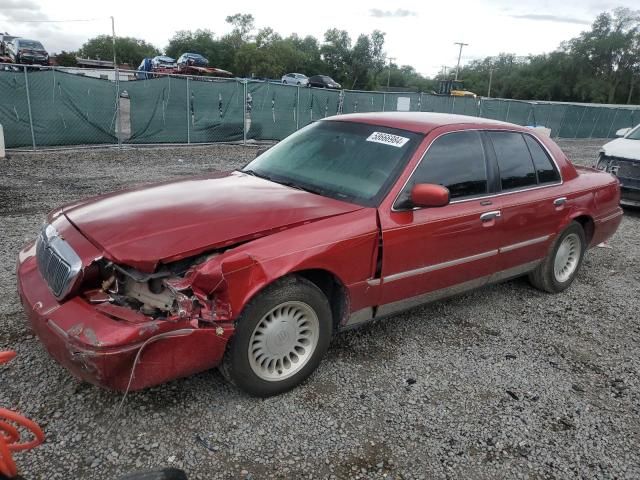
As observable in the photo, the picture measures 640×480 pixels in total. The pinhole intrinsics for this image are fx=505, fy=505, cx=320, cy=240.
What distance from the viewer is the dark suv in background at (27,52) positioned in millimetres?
31484

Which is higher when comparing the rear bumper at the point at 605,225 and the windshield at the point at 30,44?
the windshield at the point at 30,44

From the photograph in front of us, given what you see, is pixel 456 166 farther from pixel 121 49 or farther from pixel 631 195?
pixel 121 49

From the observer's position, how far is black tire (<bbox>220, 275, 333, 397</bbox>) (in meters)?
2.74

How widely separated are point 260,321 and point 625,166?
27.4 feet

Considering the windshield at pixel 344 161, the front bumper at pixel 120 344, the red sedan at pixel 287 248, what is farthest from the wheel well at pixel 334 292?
the front bumper at pixel 120 344

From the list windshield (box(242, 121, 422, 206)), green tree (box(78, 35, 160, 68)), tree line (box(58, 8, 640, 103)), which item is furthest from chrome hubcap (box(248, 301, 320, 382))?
green tree (box(78, 35, 160, 68))

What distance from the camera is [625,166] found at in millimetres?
8758

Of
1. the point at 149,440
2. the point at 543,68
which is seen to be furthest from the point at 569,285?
the point at 543,68

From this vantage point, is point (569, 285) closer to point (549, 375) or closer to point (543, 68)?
point (549, 375)

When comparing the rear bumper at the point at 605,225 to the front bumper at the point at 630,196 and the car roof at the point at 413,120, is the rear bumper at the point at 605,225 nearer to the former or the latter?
the car roof at the point at 413,120

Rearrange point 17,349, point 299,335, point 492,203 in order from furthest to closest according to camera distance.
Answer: point 492,203
point 17,349
point 299,335

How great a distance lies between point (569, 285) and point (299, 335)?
349 cm

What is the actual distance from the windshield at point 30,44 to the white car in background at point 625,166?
35.1 metres

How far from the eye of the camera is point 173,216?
114 inches
